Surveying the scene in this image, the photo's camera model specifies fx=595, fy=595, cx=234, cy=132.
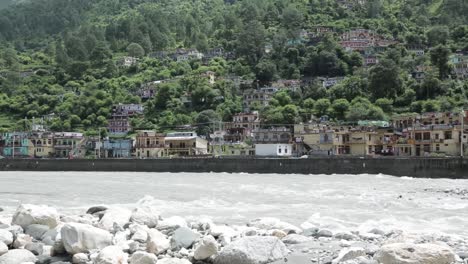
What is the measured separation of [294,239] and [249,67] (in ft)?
389

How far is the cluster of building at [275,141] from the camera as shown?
213 ft

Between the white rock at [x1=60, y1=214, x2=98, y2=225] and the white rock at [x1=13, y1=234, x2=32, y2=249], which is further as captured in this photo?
the white rock at [x1=60, y1=214, x2=98, y2=225]

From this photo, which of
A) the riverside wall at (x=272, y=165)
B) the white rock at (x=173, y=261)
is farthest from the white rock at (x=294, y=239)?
the riverside wall at (x=272, y=165)

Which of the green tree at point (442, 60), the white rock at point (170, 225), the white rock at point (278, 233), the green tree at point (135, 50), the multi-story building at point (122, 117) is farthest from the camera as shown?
the green tree at point (135, 50)

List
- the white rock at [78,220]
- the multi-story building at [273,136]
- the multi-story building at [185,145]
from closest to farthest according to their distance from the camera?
the white rock at [78,220], the multi-story building at [273,136], the multi-story building at [185,145]

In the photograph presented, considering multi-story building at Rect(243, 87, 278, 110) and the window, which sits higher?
multi-story building at Rect(243, 87, 278, 110)

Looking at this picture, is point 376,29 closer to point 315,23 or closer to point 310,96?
Answer: point 315,23

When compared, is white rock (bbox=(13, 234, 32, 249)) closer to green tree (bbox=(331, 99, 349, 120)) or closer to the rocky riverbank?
the rocky riverbank

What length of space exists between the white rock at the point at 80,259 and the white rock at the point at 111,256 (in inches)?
16.0

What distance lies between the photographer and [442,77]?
316 ft

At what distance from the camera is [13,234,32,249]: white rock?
10.1 metres

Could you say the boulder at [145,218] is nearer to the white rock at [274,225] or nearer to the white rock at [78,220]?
the white rock at [78,220]

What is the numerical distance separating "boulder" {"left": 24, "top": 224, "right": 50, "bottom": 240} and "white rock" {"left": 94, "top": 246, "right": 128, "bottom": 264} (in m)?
2.31

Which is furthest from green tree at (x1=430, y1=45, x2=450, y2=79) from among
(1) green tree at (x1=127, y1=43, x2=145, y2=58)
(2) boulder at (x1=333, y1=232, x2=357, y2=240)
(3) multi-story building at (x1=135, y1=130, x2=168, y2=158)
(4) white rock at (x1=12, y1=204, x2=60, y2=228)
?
(4) white rock at (x1=12, y1=204, x2=60, y2=228)
